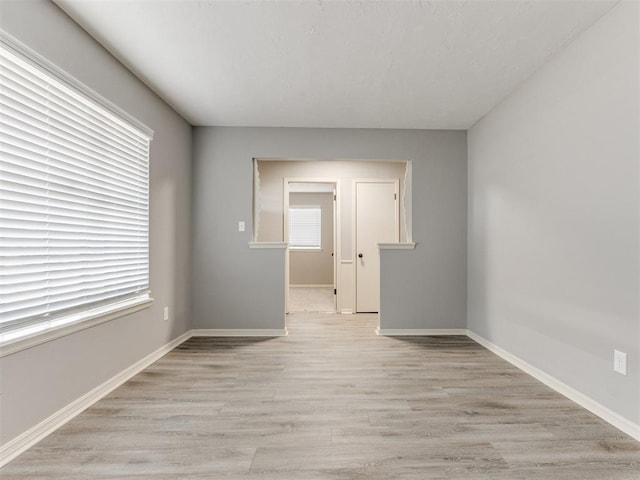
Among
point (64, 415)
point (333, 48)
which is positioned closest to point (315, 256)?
point (333, 48)

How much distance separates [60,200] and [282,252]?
7.29ft

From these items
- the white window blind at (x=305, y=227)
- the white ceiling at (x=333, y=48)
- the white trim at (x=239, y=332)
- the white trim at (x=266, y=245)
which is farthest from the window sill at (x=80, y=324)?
the white window blind at (x=305, y=227)

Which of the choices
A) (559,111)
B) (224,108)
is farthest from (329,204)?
(559,111)

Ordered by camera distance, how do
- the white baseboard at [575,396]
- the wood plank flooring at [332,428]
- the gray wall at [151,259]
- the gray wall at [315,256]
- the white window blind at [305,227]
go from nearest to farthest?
the wood plank flooring at [332,428], the gray wall at [151,259], the white baseboard at [575,396], the gray wall at [315,256], the white window blind at [305,227]

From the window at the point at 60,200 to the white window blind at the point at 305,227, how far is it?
18.6ft

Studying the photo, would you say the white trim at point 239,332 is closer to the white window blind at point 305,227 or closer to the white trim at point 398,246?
the white trim at point 398,246

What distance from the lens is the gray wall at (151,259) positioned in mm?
1665

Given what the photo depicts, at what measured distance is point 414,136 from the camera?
152 inches

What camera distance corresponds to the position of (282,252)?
12.6ft

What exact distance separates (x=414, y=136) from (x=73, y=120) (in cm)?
320

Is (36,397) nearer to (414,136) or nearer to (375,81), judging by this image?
(375,81)

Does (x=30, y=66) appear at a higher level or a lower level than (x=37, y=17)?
lower

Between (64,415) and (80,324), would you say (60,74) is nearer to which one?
(80,324)

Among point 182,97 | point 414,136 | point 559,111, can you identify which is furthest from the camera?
point 414,136
